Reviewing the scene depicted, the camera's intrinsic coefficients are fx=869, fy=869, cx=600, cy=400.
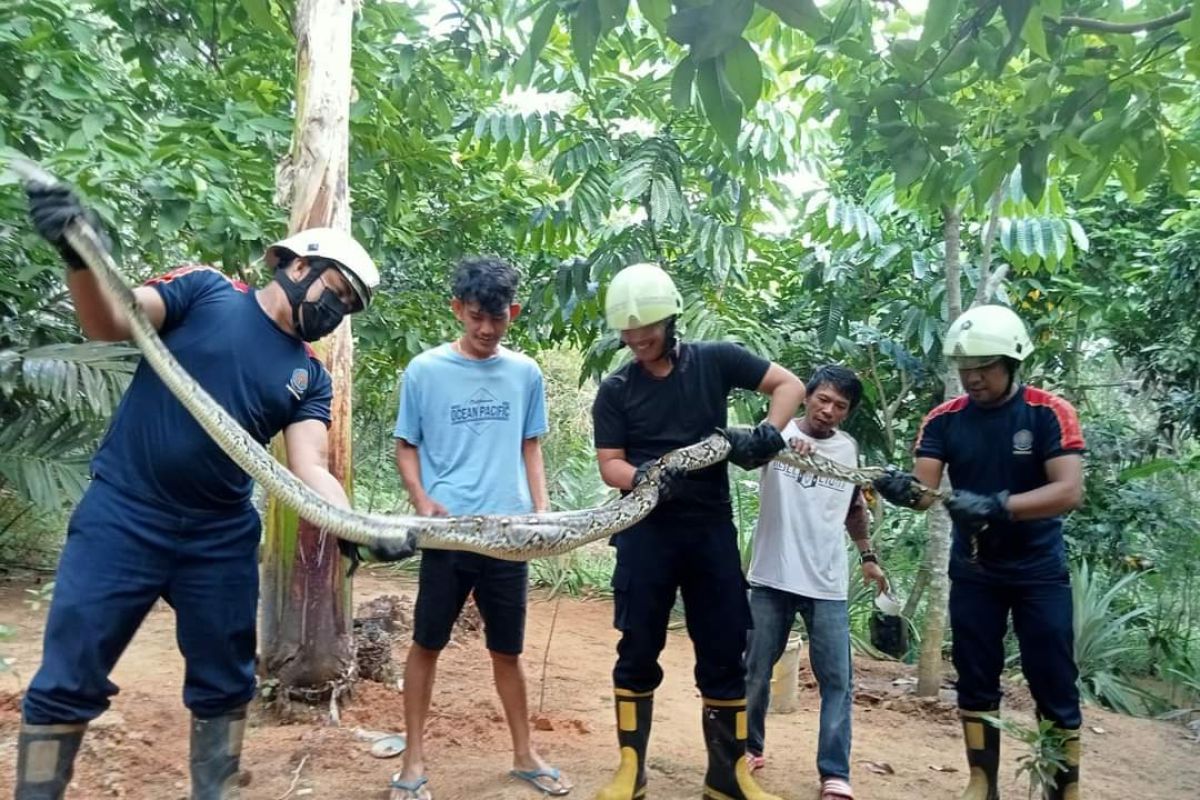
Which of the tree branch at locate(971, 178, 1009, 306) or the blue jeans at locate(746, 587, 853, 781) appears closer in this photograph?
the blue jeans at locate(746, 587, 853, 781)

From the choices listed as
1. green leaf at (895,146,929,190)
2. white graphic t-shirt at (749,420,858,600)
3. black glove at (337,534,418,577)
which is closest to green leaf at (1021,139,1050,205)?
green leaf at (895,146,929,190)

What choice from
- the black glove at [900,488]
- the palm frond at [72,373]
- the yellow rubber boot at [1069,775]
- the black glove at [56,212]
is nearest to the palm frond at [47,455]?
the palm frond at [72,373]

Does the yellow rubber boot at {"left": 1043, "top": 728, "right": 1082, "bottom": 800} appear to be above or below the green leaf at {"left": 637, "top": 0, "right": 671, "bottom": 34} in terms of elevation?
below

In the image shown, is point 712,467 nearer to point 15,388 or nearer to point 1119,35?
point 1119,35

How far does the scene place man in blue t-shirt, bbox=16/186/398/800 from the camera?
8.20 feet

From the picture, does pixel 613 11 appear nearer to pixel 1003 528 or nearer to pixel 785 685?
pixel 1003 528

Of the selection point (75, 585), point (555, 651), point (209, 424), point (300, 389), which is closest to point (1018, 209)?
point (300, 389)

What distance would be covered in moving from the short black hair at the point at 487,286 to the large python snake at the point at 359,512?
0.93 m

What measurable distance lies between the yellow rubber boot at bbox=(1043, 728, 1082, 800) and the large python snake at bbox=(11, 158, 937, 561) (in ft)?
5.84

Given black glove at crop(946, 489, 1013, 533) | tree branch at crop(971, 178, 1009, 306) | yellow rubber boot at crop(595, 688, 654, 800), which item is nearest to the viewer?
black glove at crop(946, 489, 1013, 533)

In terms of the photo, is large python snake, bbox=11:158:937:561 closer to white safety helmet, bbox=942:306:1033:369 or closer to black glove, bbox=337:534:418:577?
black glove, bbox=337:534:418:577

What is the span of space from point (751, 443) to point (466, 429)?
1.18 m

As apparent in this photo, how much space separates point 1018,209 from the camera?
4215mm

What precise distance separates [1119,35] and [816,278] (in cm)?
428
